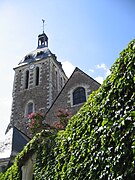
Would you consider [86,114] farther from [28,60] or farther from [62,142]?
[28,60]

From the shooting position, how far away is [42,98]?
2030 cm

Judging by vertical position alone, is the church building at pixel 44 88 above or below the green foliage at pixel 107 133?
above

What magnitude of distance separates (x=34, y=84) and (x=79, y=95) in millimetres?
7088

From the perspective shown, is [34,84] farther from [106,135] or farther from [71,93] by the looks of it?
[106,135]

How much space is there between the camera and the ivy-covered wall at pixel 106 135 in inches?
157

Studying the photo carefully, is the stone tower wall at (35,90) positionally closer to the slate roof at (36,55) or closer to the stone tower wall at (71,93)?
the slate roof at (36,55)

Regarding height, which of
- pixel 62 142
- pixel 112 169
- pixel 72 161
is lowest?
pixel 112 169

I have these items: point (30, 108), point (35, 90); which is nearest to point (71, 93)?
point (30, 108)

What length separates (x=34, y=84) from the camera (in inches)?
866

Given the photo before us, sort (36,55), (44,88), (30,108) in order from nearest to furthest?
(30,108), (44,88), (36,55)

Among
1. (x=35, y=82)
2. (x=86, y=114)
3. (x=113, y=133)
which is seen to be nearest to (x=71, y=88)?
(x=35, y=82)

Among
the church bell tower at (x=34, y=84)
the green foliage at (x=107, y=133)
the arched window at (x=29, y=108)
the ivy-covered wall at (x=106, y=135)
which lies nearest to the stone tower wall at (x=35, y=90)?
the church bell tower at (x=34, y=84)

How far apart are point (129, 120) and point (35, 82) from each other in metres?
18.6

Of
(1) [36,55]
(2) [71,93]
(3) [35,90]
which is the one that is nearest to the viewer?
(2) [71,93]
